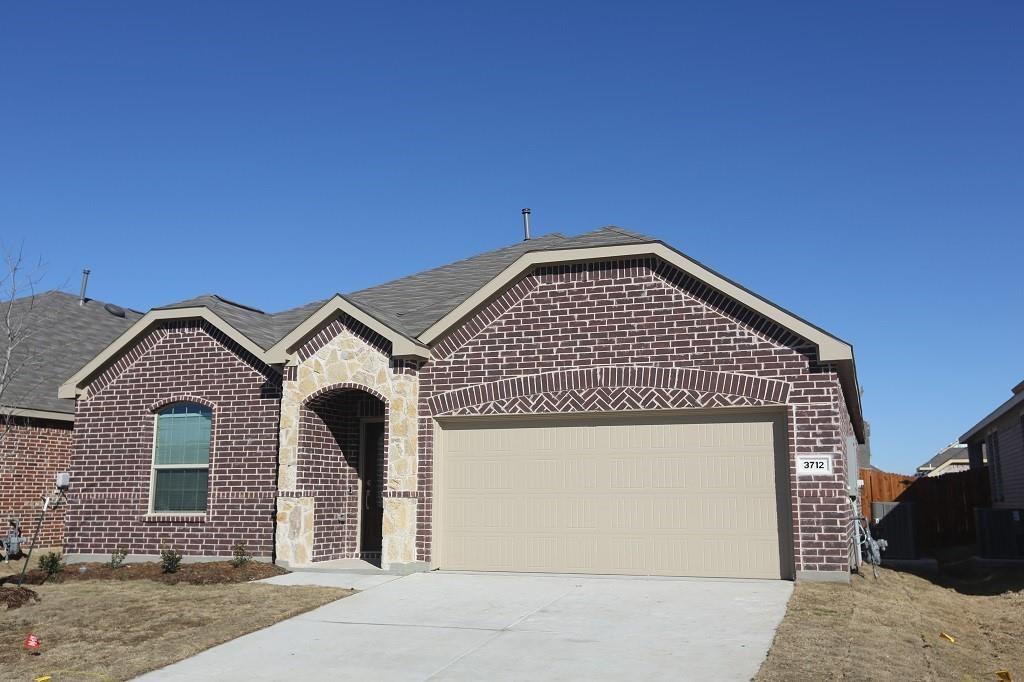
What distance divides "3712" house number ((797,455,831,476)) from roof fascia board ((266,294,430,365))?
6.14 meters

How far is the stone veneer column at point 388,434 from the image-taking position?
14133 mm

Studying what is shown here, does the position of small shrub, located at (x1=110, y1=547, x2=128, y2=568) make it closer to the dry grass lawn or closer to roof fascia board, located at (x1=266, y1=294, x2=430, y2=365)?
the dry grass lawn

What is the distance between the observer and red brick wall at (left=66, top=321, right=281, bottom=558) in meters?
15.6

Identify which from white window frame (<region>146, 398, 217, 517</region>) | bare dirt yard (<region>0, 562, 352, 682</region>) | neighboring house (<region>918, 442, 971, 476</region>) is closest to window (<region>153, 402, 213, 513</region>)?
white window frame (<region>146, 398, 217, 517</region>)

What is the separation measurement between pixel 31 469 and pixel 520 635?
14.6 meters

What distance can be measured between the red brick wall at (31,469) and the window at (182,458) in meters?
4.41

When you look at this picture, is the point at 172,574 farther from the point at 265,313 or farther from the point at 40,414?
the point at 40,414

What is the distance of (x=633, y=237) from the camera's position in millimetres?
15492

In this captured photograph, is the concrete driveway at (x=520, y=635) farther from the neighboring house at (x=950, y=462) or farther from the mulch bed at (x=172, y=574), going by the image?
the neighboring house at (x=950, y=462)

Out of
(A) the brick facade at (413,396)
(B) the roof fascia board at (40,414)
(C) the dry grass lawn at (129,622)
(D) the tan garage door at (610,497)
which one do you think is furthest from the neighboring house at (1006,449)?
(B) the roof fascia board at (40,414)

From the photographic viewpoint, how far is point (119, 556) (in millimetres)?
15680

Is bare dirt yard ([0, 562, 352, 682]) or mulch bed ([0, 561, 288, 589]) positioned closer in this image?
bare dirt yard ([0, 562, 352, 682])

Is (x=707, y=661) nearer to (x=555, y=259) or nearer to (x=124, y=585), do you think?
(x=555, y=259)

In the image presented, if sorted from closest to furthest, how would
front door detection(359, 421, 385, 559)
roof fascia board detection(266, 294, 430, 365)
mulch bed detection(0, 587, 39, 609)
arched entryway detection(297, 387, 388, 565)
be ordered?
mulch bed detection(0, 587, 39, 609) → roof fascia board detection(266, 294, 430, 365) → arched entryway detection(297, 387, 388, 565) → front door detection(359, 421, 385, 559)
